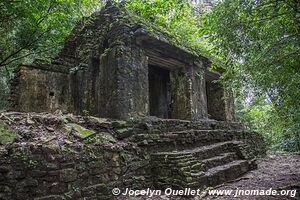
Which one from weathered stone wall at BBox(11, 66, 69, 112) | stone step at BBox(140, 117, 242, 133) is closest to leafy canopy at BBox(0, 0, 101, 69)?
weathered stone wall at BBox(11, 66, 69, 112)

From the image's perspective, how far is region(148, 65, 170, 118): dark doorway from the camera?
33.3 feet

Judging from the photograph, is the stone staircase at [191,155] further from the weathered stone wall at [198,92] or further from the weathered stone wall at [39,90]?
the weathered stone wall at [39,90]

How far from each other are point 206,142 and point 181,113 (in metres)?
1.46

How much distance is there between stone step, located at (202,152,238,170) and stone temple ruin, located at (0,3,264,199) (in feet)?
0.08

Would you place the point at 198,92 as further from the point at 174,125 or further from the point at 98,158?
the point at 98,158

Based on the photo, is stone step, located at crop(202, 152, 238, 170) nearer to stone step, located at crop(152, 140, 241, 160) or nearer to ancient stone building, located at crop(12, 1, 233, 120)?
stone step, located at crop(152, 140, 241, 160)

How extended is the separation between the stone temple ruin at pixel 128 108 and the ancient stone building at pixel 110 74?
0.09 feet

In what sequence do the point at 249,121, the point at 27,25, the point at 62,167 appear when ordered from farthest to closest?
1. the point at 249,121
2. the point at 27,25
3. the point at 62,167

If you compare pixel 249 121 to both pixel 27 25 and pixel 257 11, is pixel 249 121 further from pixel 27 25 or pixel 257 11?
pixel 27 25

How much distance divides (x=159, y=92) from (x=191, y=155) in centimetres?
543

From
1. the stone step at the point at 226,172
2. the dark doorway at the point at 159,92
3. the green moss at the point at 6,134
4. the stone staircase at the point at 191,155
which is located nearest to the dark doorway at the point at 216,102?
the dark doorway at the point at 159,92

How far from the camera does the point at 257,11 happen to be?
171 inches

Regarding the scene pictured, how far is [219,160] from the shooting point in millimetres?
5938

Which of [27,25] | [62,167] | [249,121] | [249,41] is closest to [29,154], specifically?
[62,167]
